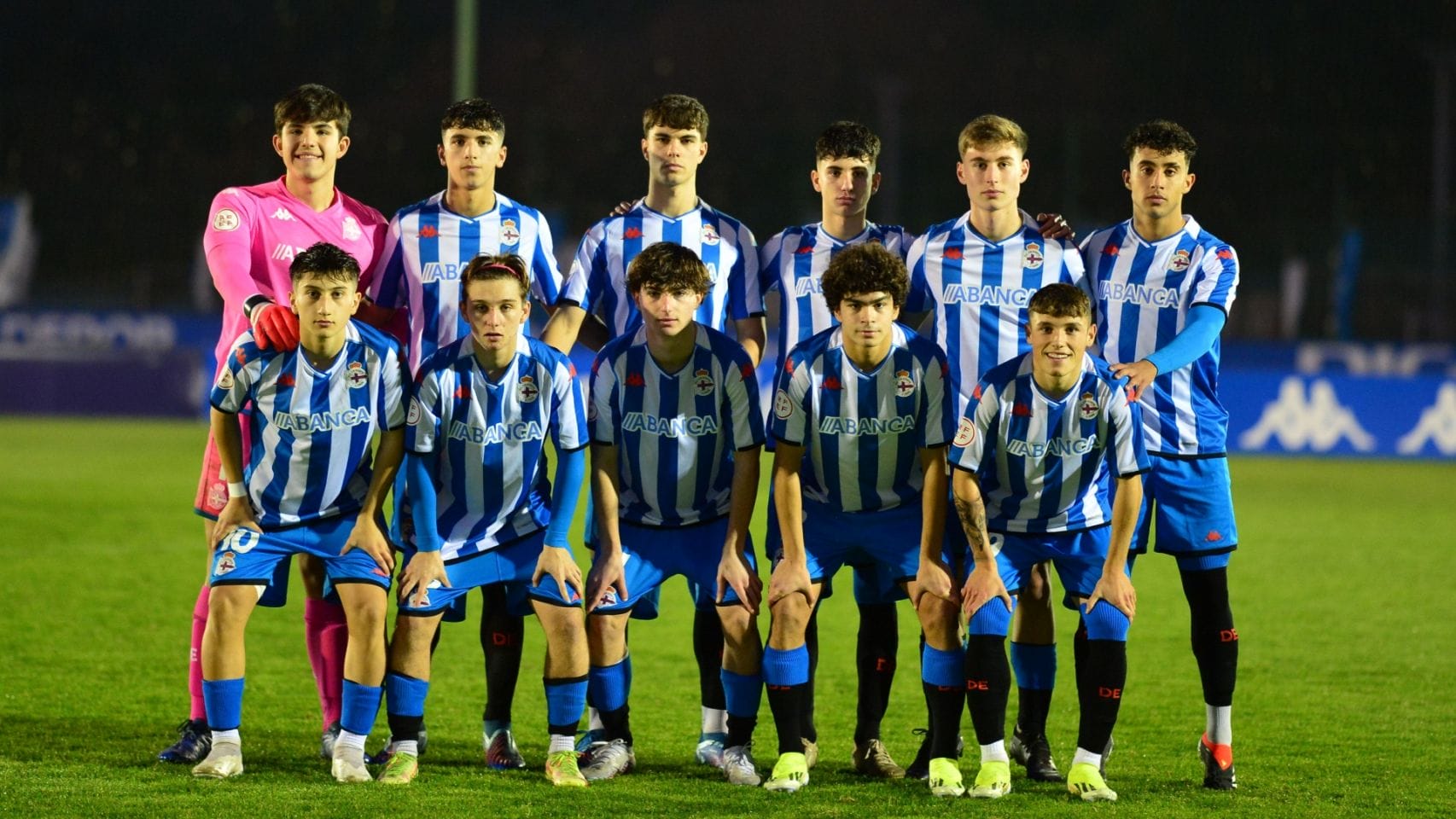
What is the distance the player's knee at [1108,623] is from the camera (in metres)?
4.35

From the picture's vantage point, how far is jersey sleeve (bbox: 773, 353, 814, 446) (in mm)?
4484

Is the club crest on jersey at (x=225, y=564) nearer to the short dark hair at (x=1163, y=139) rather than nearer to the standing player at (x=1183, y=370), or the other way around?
the standing player at (x=1183, y=370)

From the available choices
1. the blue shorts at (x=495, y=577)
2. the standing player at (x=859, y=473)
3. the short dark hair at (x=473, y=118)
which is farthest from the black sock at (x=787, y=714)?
the short dark hair at (x=473, y=118)

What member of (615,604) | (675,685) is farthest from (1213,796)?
(675,685)

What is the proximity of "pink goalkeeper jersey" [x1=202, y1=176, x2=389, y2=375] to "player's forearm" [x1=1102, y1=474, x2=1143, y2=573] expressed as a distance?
236 centimetres

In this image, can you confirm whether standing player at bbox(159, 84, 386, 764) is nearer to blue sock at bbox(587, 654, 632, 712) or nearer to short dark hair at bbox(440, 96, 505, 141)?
short dark hair at bbox(440, 96, 505, 141)

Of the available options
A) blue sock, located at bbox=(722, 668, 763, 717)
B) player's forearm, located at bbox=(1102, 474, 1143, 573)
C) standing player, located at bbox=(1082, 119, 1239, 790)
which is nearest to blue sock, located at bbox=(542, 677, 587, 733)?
blue sock, located at bbox=(722, 668, 763, 717)

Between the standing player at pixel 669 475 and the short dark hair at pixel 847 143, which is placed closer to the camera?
the standing player at pixel 669 475

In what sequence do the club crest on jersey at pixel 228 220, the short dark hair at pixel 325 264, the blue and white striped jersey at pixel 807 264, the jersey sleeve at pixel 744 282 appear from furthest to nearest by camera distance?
the jersey sleeve at pixel 744 282 → the blue and white striped jersey at pixel 807 264 → the club crest on jersey at pixel 228 220 → the short dark hair at pixel 325 264

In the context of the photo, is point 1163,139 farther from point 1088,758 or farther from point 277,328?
point 277,328

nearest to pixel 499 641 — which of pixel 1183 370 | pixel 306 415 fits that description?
pixel 306 415

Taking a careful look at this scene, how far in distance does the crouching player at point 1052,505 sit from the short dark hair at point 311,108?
217 cm

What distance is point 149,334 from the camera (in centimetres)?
2055

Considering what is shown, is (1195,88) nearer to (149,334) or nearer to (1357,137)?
(1357,137)
